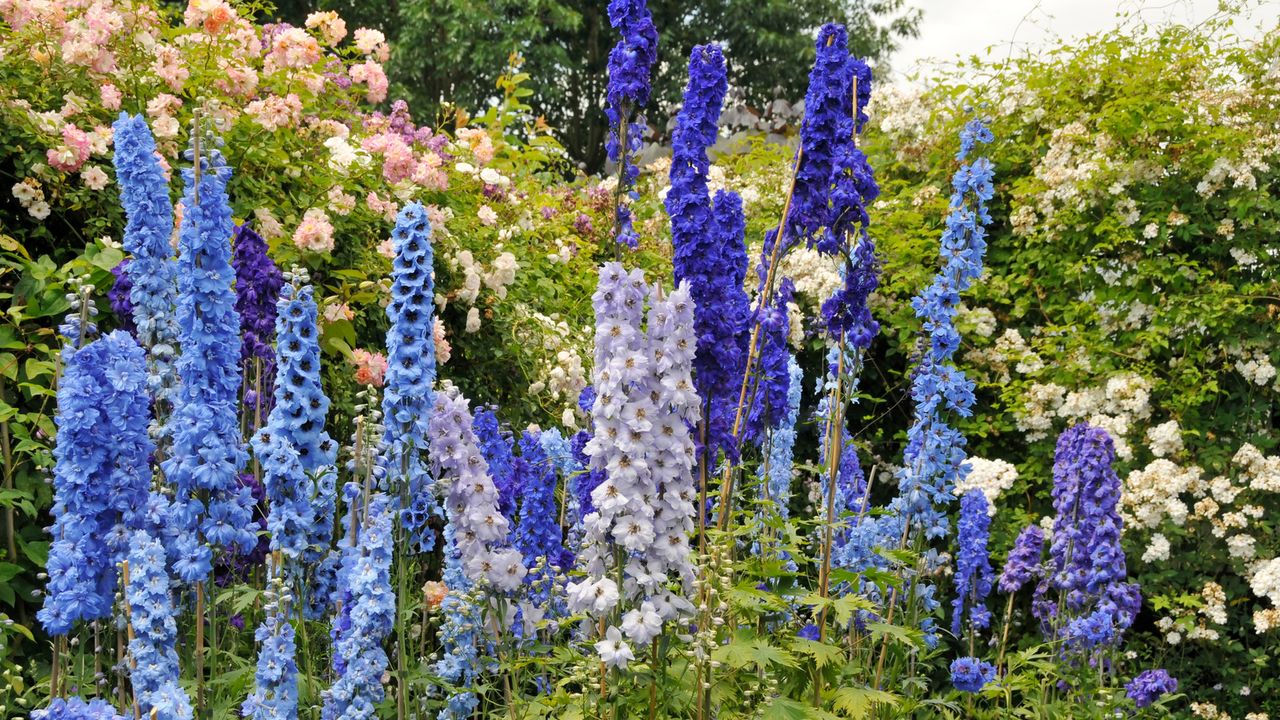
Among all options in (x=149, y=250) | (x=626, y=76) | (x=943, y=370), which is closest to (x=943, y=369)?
(x=943, y=370)

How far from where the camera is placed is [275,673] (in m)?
2.48

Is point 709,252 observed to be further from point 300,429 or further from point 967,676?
point 967,676

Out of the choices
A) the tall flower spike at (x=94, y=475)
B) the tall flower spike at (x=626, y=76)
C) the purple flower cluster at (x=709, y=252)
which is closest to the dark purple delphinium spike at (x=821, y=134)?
the purple flower cluster at (x=709, y=252)

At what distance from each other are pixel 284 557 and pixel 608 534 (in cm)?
89

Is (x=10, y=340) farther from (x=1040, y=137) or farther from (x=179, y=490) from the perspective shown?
(x=1040, y=137)

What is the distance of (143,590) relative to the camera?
2406 millimetres

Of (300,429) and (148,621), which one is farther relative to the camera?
(300,429)

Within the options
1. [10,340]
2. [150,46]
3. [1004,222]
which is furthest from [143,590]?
[1004,222]

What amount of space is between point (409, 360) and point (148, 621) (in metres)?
0.86

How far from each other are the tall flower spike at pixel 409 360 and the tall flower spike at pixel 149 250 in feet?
1.87

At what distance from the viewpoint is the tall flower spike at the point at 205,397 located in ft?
8.78

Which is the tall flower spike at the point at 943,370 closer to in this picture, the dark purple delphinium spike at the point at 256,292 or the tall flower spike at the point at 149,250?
the dark purple delphinium spike at the point at 256,292

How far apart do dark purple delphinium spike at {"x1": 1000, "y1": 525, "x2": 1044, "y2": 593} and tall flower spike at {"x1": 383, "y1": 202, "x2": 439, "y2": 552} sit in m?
3.06

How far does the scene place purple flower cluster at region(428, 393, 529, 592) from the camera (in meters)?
2.87
